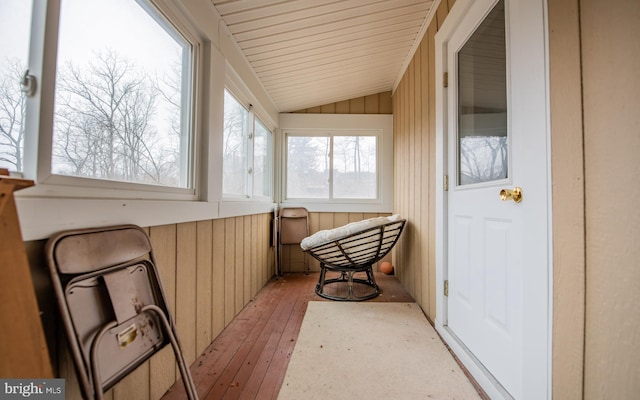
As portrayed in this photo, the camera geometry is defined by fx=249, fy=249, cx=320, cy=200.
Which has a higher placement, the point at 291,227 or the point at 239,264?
the point at 291,227

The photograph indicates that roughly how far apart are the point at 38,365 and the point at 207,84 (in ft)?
4.67

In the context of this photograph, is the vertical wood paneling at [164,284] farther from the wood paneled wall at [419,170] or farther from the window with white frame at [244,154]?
the wood paneled wall at [419,170]

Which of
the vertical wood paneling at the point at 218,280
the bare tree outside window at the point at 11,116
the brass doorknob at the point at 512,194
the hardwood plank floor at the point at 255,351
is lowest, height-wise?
the hardwood plank floor at the point at 255,351

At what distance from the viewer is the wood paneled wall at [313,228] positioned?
3299mm

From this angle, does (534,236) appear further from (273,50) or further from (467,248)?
(273,50)

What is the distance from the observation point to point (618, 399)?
67cm

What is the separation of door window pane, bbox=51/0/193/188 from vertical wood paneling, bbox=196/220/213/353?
320mm

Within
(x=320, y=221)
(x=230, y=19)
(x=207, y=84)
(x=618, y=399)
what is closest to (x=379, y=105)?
(x=320, y=221)

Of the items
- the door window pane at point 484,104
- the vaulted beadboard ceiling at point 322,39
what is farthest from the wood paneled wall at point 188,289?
the door window pane at point 484,104

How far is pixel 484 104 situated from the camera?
1.36m

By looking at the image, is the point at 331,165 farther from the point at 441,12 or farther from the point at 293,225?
the point at 441,12

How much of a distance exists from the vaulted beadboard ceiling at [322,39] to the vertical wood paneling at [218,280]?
138cm

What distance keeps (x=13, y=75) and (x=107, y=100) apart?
0.27 meters

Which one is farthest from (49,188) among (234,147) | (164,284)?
(234,147)
